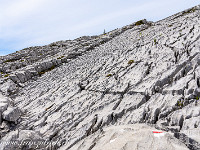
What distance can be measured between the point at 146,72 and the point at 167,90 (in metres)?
6.44

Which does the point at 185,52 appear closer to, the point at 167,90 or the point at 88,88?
the point at 167,90

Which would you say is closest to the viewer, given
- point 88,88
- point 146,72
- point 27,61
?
point 146,72

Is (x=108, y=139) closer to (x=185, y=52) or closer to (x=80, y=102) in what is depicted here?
(x=80, y=102)

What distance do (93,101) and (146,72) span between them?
1050 cm

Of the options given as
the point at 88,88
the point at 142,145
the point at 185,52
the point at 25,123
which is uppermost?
the point at 185,52

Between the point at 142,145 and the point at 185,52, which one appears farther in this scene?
the point at 185,52

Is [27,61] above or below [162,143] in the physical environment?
above

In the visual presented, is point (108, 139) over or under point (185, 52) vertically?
under

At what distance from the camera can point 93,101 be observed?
A: 74.1 ft

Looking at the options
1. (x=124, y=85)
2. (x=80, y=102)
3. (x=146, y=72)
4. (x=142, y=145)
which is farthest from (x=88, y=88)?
(x=142, y=145)

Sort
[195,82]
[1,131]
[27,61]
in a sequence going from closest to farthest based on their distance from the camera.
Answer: [195,82]
[1,131]
[27,61]

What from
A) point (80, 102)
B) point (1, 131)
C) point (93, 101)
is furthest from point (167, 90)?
point (1, 131)

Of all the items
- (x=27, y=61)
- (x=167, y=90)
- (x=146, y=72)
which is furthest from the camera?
(x=27, y=61)

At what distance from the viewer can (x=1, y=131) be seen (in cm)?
1978
